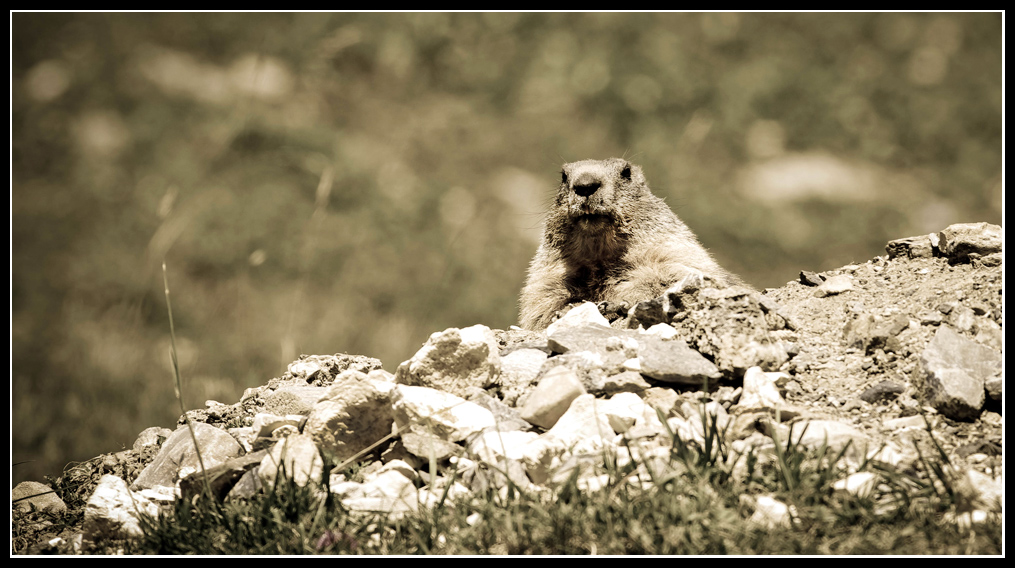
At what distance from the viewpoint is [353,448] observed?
9.04ft

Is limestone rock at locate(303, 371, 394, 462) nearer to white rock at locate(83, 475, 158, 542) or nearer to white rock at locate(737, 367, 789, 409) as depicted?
white rock at locate(83, 475, 158, 542)

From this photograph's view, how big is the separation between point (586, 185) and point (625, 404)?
8.23 ft

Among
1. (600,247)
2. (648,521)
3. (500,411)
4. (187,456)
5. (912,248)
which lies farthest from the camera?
(600,247)

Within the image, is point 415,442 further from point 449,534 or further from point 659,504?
point 659,504

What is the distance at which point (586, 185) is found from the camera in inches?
194

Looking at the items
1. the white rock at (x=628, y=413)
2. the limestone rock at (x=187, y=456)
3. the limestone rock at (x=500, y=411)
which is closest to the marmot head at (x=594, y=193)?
the limestone rock at (x=500, y=411)

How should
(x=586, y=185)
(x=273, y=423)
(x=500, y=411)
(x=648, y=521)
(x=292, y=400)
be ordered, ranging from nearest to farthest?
1. (x=648, y=521)
2. (x=500, y=411)
3. (x=273, y=423)
4. (x=292, y=400)
5. (x=586, y=185)

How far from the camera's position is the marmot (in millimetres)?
4906

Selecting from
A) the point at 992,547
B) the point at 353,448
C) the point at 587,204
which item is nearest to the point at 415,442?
the point at 353,448

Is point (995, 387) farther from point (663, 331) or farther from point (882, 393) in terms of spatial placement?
point (663, 331)

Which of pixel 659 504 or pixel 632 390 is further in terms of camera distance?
pixel 632 390

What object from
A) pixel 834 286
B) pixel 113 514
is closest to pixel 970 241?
pixel 834 286

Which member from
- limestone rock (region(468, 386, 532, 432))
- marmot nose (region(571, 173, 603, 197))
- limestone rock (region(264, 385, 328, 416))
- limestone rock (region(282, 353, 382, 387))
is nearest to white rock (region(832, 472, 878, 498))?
limestone rock (region(468, 386, 532, 432))

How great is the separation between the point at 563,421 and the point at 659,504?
2.10 feet
